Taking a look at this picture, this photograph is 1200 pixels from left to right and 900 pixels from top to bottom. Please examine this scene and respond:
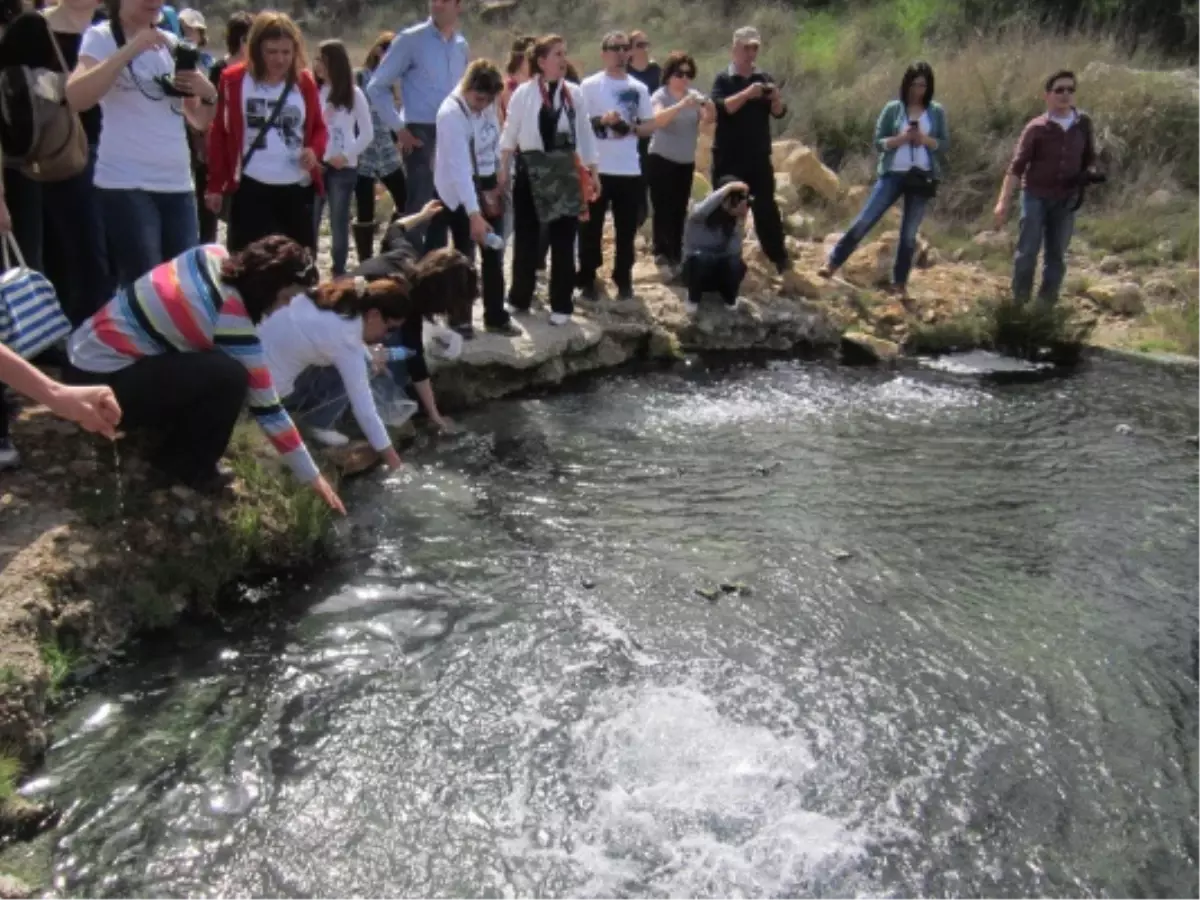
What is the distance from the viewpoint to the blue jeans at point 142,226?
491 centimetres

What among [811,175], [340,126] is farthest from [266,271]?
[811,175]

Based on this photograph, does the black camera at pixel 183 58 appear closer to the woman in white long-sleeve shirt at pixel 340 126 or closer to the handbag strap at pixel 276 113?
the handbag strap at pixel 276 113

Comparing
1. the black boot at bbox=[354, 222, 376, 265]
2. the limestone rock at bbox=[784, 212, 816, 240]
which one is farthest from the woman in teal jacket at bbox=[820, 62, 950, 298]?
the black boot at bbox=[354, 222, 376, 265]

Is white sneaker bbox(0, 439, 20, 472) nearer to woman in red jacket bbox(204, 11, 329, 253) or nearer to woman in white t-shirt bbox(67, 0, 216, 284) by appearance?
woman in white t-shirt bbox(67, 0, 216, 284)

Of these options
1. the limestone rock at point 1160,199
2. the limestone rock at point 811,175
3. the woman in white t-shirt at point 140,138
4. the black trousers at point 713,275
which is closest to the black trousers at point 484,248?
the black trousers at point 713,275

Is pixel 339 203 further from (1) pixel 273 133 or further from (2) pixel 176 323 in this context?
(2) pixel 176 323

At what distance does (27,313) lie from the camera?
12.9 feet

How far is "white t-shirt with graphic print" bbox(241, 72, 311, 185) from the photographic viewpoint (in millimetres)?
5531

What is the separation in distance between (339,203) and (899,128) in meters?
4.23

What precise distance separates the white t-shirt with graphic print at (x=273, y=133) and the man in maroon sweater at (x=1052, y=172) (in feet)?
16.8

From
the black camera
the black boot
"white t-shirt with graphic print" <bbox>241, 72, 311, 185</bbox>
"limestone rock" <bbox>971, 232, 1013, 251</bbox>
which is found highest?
the black camera

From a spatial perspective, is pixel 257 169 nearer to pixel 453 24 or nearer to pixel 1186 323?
pixel 453 24

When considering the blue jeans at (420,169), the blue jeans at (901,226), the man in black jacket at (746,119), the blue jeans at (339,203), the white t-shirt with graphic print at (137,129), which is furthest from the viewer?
the blue jeans at (901,226)

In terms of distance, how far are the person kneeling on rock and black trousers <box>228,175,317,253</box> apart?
3015mm
